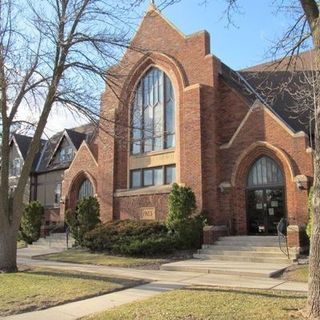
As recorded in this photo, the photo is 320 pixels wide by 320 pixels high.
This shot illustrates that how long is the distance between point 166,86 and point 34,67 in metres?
10.6

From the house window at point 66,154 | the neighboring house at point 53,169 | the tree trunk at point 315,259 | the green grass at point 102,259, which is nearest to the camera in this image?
the tree trunk at point 315,259

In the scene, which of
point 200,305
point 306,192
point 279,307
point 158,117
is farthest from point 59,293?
point 158,117

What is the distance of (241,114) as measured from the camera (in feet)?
71.6

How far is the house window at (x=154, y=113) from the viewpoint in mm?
24281

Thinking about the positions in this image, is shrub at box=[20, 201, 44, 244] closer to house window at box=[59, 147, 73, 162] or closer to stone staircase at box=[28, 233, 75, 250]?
stone staircase at box=[28, 233, 75, 250]

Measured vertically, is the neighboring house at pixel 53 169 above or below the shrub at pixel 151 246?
above

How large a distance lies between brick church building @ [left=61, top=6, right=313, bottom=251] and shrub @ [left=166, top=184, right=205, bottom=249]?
727mm

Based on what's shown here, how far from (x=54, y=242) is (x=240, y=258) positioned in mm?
14289

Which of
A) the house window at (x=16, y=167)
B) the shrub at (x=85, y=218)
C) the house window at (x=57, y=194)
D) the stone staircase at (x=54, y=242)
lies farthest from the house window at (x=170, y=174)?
the house window at (x=16, y=167)

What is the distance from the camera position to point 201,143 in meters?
21.7

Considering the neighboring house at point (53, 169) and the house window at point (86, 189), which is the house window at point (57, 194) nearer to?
the neighboring house at point (53, 169)

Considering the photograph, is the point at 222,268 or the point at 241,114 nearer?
the point at 222,268

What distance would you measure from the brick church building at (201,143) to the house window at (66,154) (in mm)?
8264

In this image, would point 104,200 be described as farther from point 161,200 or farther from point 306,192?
point 306,192
